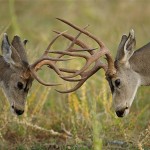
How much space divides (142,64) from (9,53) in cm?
162

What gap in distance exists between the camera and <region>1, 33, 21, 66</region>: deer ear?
954cm

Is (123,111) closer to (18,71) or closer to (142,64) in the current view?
(142,64)

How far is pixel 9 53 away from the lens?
9.58 metres

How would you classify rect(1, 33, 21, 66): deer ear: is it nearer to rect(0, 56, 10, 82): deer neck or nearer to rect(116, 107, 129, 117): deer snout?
rect(0, 56, 10, 82): deer neck

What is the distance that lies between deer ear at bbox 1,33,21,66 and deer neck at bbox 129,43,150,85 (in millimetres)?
1360

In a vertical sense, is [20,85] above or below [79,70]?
below

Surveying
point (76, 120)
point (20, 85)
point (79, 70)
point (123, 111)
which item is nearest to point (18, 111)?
point (20, 85)

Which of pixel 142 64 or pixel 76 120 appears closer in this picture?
pixel 142 64

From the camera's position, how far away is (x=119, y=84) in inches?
383

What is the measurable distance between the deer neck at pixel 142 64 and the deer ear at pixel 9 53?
4.46 ft

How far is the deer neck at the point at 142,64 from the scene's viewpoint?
33.0 ft

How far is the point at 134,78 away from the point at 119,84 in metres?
0.28

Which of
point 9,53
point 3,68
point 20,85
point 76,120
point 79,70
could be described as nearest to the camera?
point 79,70

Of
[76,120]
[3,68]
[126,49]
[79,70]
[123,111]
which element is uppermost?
[126,49]
